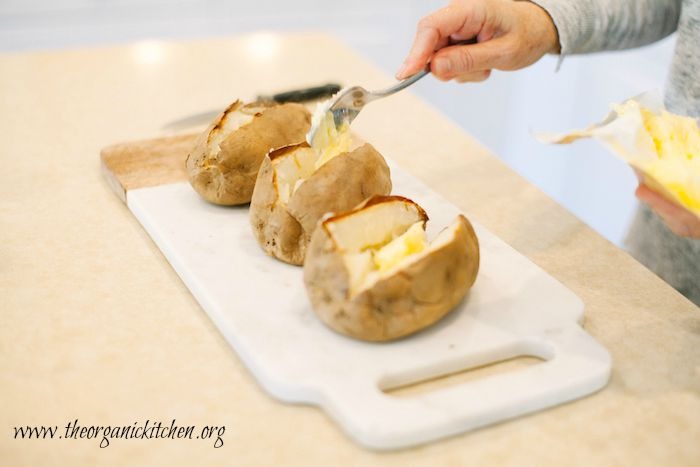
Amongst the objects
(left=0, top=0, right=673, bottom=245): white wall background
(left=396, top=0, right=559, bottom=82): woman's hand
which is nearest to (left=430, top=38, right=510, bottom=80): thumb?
(left=396, top=0, right=559, bottom=82): woman's hand

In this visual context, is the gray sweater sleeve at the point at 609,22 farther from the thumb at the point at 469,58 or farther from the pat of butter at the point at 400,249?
the pat of butter at the point at 400,249

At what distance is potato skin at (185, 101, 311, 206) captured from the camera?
3.77ft

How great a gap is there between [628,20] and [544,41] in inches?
7.8

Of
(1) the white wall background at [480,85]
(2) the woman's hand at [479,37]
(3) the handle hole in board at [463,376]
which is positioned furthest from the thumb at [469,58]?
(1) the white wall background at [480,85]

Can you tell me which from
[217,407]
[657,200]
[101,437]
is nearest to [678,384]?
[657,200]

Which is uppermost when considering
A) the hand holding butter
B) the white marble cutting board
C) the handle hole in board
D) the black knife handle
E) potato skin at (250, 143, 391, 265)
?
the hand holding butter

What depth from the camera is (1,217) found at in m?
1.18

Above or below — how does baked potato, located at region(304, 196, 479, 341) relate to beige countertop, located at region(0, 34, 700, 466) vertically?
above

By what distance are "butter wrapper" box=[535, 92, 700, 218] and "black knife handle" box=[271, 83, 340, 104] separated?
Result: 722 millimetres

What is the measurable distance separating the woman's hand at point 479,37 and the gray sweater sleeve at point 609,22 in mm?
28

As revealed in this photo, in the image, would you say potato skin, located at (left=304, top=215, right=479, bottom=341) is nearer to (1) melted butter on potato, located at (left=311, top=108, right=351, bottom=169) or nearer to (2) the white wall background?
(1) melted butter on potato, located at (left=311, top=108, right=351, bottom=169)

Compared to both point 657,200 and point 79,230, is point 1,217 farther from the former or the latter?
point 657,200

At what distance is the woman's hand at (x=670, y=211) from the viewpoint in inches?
34.8

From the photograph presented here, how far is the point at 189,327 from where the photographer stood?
947 millimetres
